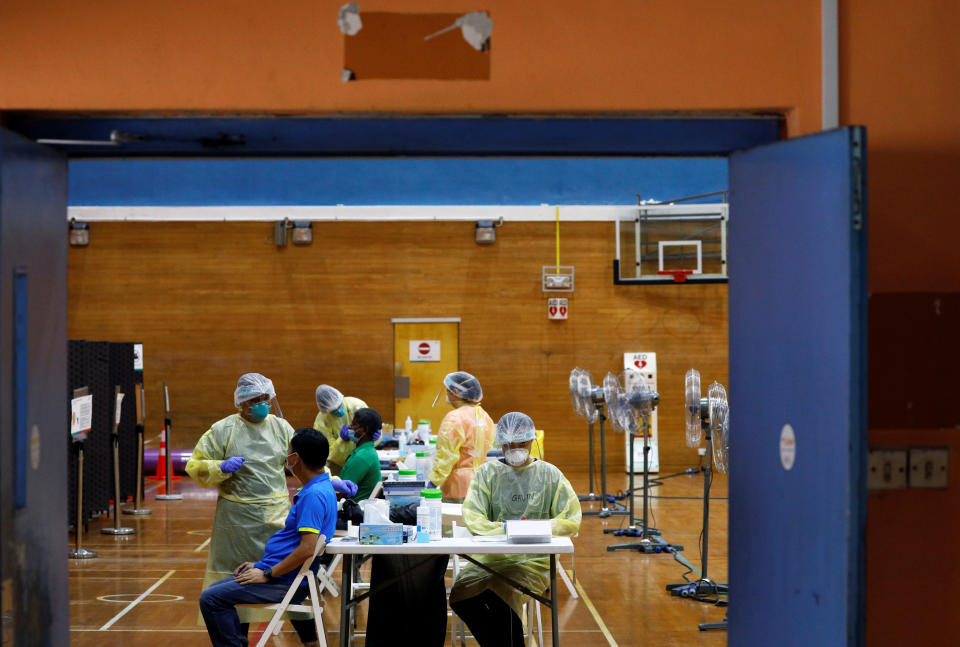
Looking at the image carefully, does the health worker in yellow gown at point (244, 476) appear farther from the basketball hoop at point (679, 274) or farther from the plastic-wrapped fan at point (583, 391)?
the basketball hoop at point (679, 274)

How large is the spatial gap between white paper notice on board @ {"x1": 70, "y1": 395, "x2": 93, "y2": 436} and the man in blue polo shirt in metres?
3.99

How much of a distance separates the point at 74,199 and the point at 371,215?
13.3 ft

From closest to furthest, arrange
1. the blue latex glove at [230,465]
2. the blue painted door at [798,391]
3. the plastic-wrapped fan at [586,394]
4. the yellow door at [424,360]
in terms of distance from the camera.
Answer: the blue painted door at [798,391]
the blue latex glove at [230,465]
the plastic-wrapped fan at [586,394]
the yellow door at [424,360]

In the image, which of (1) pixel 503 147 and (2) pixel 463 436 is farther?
(2) pixel 463 436

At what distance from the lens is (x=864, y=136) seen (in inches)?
108

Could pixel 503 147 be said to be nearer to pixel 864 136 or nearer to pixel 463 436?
pixel 864 136

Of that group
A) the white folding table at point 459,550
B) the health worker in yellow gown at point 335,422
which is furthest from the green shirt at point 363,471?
the white folding table at point 459,550

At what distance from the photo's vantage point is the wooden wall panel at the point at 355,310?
1273 centimetres

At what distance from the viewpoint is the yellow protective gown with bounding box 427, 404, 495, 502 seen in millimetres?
6703

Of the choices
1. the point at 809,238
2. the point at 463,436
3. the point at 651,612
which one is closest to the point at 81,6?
the point at 809,238

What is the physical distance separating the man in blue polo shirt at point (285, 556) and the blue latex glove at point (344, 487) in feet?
3.46

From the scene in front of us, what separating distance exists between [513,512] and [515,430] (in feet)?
1.48

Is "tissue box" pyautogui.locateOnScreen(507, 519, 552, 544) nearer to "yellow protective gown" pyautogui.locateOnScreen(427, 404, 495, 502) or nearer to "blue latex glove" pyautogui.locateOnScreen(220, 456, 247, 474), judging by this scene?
"blue latex glove" pyautogui.locateOnScreen(220, 456, 247, 474)

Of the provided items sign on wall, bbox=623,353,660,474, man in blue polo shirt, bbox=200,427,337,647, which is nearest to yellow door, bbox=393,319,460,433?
sign on wall, bbox=623,353,660,474
